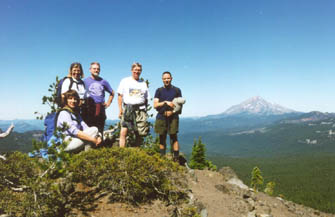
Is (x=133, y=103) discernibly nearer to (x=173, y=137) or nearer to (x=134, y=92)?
(x=134, y=92)

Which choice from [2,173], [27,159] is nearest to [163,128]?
[27,159]

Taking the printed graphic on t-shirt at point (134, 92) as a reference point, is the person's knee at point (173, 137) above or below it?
below

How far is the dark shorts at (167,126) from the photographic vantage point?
7.81 m

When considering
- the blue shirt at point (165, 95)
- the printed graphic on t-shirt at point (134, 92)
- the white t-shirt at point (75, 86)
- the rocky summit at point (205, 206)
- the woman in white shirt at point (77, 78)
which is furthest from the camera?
the blue shirt at point (165, 95)

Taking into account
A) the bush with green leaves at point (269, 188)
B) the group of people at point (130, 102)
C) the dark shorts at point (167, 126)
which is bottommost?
the bush with green leaves at point (269, 188)

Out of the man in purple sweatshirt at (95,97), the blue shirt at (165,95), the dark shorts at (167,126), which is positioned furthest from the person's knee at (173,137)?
the man in purple sweatshirt at (95,97)

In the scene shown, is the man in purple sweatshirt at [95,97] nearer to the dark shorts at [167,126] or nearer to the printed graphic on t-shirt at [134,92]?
the printed graphic on t-shirt at [134,92]

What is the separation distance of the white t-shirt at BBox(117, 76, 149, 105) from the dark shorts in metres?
1.09

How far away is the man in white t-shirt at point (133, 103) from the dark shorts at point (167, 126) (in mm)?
500

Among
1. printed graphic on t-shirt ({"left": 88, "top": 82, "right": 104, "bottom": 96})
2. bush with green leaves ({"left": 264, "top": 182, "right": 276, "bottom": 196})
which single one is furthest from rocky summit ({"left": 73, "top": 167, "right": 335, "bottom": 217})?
bush with green leaves ({"left": 264, "top": 182, "right": 276, "bottom": 196})

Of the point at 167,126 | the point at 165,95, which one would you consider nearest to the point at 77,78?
the point at 165,95

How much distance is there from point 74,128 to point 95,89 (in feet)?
9.60

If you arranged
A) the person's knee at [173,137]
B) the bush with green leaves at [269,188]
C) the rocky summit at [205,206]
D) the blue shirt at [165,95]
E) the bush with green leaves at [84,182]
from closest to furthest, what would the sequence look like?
1. the bush with green leaves at [84,182]
2. the rocky summit at [205,206]
3. the blue shirt at [165,95]
4. the person's knee at [173,137]
5. the bush with green leaves at [269,188]

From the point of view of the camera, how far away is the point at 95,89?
24.4 feet
